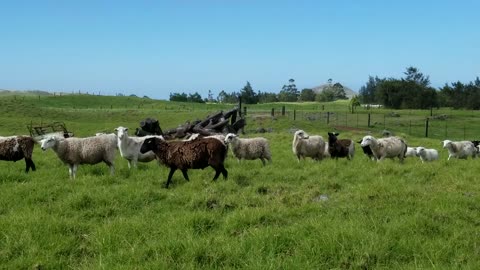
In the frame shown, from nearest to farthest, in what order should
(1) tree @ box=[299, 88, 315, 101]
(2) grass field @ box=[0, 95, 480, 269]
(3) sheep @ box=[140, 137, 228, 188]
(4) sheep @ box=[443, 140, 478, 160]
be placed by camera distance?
1. (2) grass field @ box=[0, 95, 480, 269]
2. (3) sheep @ box=[140, 137, 228, 188]
3. (4) sheep @ box=[443, 140, 478, 160]
4. (1) tree @ box=[299, 88, 315, 101]

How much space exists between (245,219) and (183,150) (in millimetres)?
4860

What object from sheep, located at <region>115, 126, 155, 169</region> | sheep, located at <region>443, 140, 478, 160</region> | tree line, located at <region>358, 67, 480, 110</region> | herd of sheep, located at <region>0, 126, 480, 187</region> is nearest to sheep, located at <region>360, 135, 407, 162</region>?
herd of sheep, located at <region>0, 126, 480, 187</region>

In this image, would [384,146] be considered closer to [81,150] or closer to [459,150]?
[459,150]

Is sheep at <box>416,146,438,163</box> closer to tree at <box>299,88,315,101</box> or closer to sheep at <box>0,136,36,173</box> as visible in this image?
sheep at <box>0,136,36,173</box>

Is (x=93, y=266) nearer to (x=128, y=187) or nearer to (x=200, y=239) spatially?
(x=200, y=239)

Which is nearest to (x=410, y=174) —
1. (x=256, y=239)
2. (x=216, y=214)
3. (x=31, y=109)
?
(x=216, y=214)

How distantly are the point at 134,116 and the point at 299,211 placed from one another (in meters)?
49.6

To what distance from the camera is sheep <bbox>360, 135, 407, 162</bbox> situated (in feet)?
58.5

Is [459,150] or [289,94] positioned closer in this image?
[459,150]

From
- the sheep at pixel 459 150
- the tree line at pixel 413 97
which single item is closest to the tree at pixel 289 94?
the tree line at pixel 413 97

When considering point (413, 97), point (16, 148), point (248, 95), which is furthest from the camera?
point (248, 95)

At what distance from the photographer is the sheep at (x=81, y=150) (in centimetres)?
1376

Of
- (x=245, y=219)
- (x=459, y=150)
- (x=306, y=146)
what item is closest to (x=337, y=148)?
(x=306, y=146)

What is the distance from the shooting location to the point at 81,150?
13828 mm
